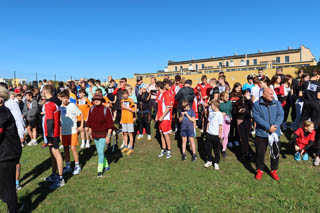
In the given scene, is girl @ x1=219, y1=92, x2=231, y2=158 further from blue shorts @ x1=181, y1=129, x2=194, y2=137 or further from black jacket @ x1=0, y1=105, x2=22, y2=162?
black jacket @ x1=0, y1=105, x2=22, y2=162

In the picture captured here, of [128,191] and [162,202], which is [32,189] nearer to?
[128,191]

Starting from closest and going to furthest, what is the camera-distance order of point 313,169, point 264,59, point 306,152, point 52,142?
1. point 52,142
2. point 313,169
3. point 306,152
4. point 264,59

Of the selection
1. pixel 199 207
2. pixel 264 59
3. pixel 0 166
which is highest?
pixel 264 59

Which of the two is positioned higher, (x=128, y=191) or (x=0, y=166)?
(x=0, y=166)

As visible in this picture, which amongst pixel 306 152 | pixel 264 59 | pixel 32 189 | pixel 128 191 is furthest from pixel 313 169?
pixel 264 59

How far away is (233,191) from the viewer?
4.04m

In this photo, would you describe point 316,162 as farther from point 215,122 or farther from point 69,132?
point 69,132

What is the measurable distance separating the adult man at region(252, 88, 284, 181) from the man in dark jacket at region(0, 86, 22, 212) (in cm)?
466

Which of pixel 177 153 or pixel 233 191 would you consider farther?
pixel 177 153

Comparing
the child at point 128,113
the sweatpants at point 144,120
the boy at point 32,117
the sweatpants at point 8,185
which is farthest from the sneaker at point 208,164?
the boy at point 32,117

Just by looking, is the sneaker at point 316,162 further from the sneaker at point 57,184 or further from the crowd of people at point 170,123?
the sneaker at point 57,184

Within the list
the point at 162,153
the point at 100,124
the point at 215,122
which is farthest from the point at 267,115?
the point at 100,124

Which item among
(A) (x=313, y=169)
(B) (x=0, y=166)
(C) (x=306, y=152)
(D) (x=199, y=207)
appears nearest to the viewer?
(B) (x=0, y=166)

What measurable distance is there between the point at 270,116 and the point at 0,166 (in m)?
5.06
